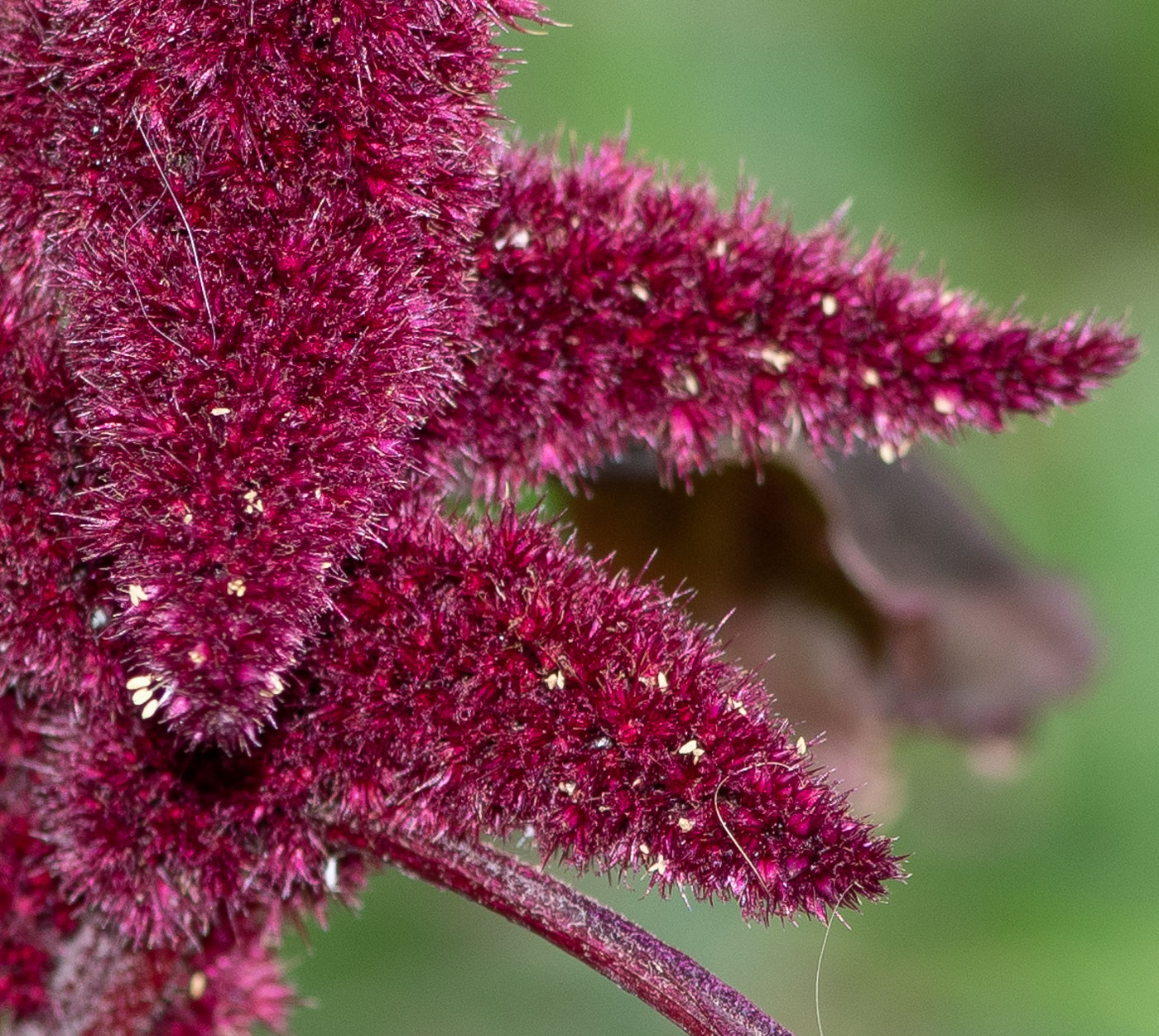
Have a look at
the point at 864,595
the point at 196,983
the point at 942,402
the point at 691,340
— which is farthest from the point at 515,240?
the point at 864,595

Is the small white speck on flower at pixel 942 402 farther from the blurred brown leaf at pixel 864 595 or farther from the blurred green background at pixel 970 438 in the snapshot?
the blurred green background at pixel 970 438

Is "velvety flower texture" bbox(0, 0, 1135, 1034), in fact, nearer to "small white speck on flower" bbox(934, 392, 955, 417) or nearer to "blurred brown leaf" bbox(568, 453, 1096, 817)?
"small white speck on flower" bbox(934, 392, 955, 417)

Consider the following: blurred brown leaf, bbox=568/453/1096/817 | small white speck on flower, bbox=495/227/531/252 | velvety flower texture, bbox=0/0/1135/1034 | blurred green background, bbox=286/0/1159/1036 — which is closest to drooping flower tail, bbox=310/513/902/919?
velvety flower texture, bbox=0/0/1135/1034

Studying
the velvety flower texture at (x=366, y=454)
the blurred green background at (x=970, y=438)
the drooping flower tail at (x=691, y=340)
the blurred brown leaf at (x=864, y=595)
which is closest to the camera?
the velvety flower texture at (x=366, y=454)

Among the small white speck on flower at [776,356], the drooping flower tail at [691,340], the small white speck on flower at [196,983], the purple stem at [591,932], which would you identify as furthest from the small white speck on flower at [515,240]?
the small white speck on flower at [196,983]

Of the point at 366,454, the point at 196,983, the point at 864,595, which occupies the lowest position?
the point at 196,983

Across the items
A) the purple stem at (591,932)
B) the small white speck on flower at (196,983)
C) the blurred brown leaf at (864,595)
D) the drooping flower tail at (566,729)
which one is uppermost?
the blurred brown leaf at (864,595)

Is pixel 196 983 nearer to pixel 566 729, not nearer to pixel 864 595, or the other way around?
pixel 566 729
